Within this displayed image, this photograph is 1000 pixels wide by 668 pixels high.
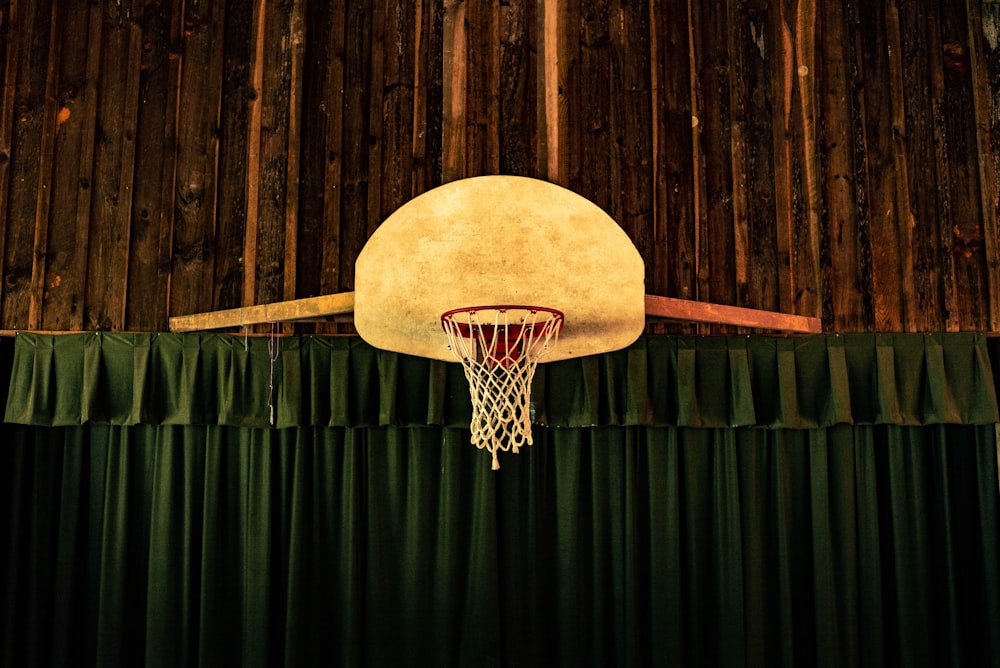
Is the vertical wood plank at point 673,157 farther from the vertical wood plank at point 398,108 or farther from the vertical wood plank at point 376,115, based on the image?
the vertical wood plank at point 376,115

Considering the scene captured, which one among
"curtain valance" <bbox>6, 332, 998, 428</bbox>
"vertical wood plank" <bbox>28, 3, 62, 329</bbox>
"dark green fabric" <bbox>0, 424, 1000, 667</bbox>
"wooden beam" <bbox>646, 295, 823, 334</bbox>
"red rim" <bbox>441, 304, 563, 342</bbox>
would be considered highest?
"vertical wood plank" <bbox>28, 3, 62, 329</bbox>

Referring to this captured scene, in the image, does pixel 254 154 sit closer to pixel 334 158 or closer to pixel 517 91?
pixel 334 158

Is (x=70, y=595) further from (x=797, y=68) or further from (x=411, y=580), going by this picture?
(x=797, y=68)

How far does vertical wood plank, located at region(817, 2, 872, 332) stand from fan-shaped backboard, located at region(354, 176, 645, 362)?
1.59 m

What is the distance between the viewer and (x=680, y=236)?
174 inches

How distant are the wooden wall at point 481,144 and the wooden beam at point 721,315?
56 cm

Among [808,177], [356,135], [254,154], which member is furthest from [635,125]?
[254,154]

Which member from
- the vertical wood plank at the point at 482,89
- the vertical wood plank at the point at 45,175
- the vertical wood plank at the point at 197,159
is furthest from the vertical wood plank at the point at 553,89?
the vertical wood plank at the point at 45,175

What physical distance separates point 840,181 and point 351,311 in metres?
2.77

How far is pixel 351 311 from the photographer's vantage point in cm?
340

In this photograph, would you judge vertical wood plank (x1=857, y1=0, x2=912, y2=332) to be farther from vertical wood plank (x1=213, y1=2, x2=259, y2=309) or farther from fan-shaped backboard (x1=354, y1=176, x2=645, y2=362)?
vertical wood plank (x1=213, y1=2, x2=259, y2=309)

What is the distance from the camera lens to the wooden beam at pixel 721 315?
346 cm

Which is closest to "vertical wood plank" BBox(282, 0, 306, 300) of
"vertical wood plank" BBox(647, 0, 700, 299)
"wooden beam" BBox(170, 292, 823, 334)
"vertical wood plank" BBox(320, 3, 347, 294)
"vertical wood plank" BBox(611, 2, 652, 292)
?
"vertical wood plank" BBox(320, 3, 347, 294)

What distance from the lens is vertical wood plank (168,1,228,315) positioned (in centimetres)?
433
